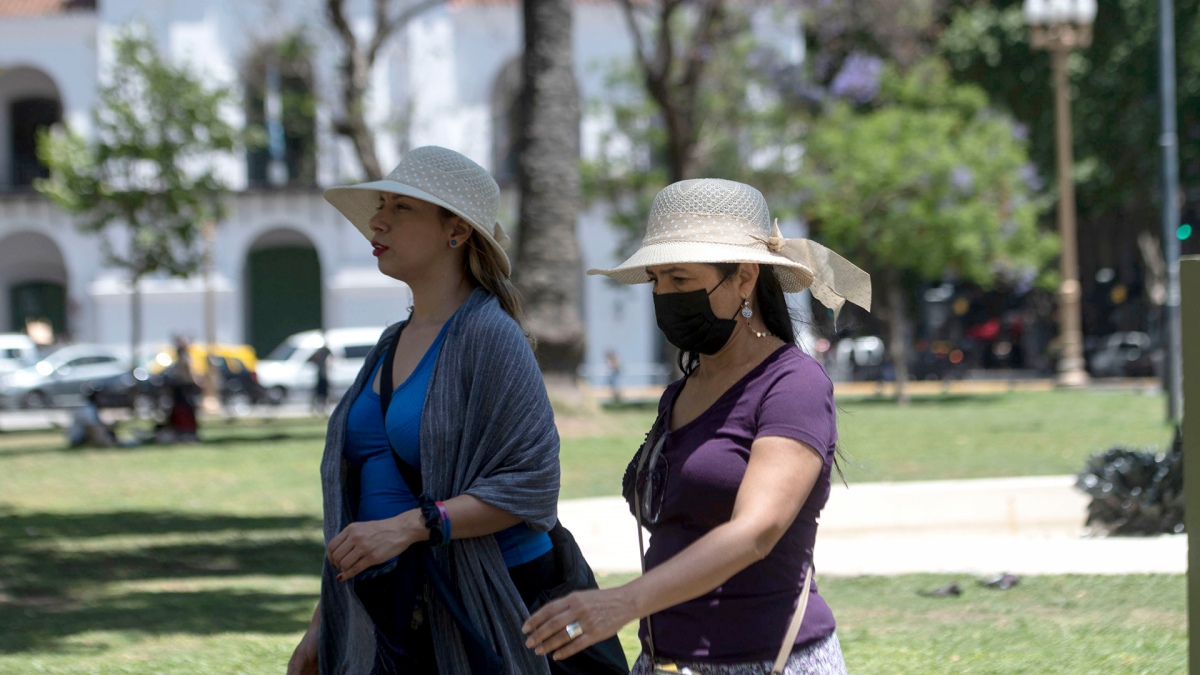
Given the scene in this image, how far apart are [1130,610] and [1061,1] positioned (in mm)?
21201

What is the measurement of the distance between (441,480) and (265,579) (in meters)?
6.57

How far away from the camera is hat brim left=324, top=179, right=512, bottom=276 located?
3410mm

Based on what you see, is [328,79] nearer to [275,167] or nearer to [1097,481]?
[275,167]

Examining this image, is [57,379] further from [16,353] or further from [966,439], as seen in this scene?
[966,439]

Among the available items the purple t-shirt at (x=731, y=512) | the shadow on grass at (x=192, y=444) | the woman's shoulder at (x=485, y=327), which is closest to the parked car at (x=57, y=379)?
the shadow on grass at (x=192, y=444)

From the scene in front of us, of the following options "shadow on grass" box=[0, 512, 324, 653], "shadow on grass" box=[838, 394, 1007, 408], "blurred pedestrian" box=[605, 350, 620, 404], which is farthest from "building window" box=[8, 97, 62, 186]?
"shadow on grass" box=[0, 512, 324, 653]

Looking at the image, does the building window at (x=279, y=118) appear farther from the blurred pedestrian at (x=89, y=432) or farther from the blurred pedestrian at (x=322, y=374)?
the blurred pedestrian at (x=89, y=432)

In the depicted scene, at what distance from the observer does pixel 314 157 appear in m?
41.6

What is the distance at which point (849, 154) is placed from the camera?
29.2 metres

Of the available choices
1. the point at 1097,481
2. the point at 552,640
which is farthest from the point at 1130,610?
the point at 552,640

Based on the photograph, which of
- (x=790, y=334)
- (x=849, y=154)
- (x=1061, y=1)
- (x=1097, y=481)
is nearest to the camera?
(x=790, y=334)

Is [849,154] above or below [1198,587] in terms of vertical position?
above

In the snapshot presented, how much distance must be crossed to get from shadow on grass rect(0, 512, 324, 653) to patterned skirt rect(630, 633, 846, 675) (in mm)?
5019

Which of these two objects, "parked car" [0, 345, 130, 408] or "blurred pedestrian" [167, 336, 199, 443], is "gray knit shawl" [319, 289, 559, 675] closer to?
"blurred pedestrian" [167, 336, 199, 443]
